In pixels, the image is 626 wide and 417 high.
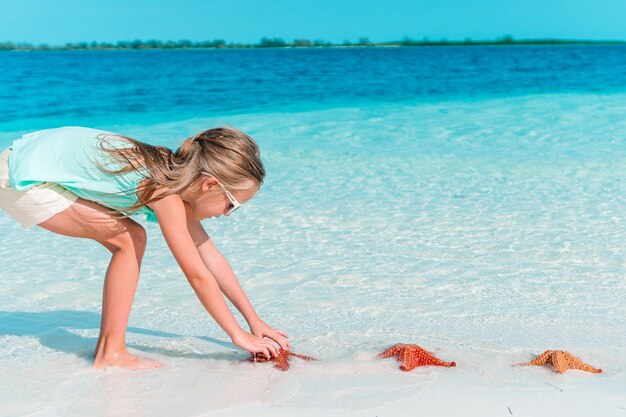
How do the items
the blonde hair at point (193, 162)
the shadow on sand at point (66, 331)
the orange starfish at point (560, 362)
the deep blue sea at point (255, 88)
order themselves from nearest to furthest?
the blonde hair at point (193, 162)
the orange starfish at point (560, 362)
the shadow on sand at point (66, 331)
the deep blue sea at point (255, 88)

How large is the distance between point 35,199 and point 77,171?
17cm

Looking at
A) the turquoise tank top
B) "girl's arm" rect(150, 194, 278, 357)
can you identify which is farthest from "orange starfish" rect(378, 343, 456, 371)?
the turquoise tank top

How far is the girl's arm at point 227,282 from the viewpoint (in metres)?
2.78

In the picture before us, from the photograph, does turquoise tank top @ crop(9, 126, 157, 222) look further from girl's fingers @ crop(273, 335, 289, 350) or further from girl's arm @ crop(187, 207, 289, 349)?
girl's fingers @ crop(273, 335, 289, 350)

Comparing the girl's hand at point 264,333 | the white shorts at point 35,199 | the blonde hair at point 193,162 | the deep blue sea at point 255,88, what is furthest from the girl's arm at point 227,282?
the deep blue sea at point 255,88

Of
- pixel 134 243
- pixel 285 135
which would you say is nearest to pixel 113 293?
pixel 134 243

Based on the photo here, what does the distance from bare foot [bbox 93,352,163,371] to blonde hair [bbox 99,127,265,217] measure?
0.57m

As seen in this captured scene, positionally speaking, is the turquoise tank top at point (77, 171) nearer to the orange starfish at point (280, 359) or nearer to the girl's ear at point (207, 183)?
the girl's ear at point (207, 183)

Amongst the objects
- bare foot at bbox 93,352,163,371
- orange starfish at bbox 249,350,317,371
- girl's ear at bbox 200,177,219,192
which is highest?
girl's ear at bbox 200,177,219,192

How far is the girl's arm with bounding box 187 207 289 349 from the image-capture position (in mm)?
2783

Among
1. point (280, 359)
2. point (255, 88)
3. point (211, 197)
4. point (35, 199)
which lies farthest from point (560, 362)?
point (255, 88)

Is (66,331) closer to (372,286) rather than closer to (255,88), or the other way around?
(372,286)

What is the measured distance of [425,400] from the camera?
2.38 metres

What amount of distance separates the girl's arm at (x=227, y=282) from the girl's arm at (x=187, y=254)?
20cm
